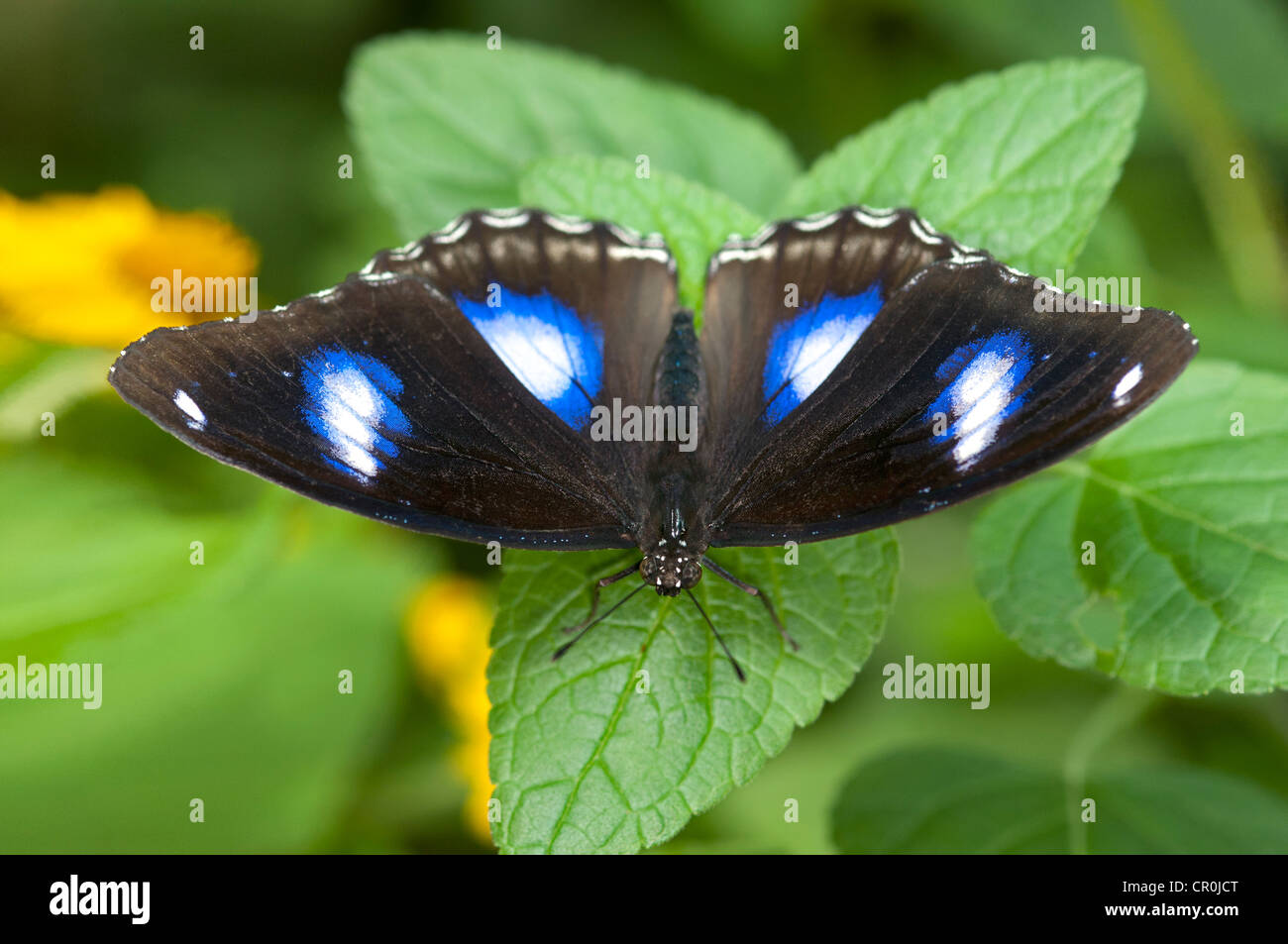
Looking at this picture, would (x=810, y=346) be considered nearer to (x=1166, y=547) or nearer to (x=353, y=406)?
(x=1166, y=547)

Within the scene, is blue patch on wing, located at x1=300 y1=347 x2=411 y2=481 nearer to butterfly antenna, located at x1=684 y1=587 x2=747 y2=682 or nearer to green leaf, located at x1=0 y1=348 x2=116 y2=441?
butterfly antenna, located at x1=684 y1=587 x2=747 y2=682

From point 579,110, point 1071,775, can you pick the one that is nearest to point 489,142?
point 579,110

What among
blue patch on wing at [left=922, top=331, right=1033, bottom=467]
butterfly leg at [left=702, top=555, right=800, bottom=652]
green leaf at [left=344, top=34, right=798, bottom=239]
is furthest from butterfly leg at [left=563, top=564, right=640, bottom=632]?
green leaf at [left=344, top=34, right=798, bottom=239]

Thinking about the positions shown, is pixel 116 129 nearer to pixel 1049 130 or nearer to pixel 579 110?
pixel 579 110

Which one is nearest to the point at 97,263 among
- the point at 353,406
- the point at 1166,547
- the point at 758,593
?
the point at 353,406

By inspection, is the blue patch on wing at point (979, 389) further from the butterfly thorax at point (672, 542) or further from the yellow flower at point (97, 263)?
the yellow flower at point (97, 263)

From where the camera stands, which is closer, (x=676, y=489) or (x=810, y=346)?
(x=676, y=489)

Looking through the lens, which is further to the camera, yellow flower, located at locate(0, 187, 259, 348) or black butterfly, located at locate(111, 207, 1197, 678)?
yellow flower, located at locate(0, 187, 259, 348)

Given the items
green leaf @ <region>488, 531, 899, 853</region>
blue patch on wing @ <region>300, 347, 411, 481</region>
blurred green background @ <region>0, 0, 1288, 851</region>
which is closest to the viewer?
green leaf @ <region>488, 531, 899, 853</region>
